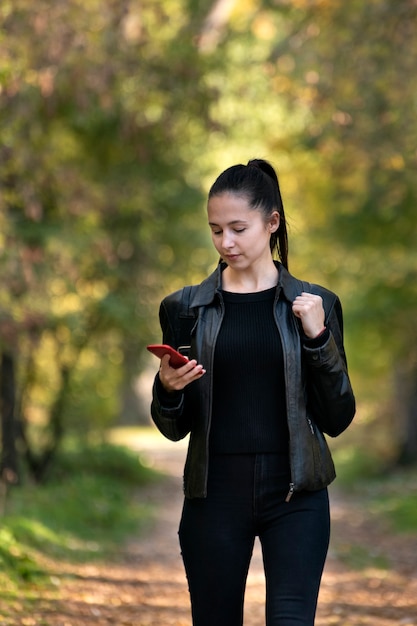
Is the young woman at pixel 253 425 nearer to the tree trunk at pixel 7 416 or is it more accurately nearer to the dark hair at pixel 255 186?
the dark hair at pixel 255 186

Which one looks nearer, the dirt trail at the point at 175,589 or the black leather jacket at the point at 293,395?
the black leather jacket at the point at 293,395

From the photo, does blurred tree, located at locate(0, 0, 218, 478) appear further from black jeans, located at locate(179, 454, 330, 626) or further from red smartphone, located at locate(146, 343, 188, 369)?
black jeans, located at locate(179, 454, 330, 626)

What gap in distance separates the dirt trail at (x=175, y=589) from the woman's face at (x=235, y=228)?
3.23m

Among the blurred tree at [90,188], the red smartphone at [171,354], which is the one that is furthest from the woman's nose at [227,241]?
the blurred tree at [90,188]

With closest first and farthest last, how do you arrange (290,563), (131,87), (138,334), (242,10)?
1. (290,563)
2. (131,87)
3. (138,334)
4. (242,10)

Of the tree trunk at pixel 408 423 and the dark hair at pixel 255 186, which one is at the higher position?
the tree trunk at pixel 408 423

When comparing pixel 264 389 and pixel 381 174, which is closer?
pixel 264 389

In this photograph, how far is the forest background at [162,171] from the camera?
9.88 m

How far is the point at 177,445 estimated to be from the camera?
25797mm

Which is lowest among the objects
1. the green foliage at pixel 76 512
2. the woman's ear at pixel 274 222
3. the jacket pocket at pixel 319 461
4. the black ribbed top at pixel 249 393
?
the jacket pocket at pixel 319 461

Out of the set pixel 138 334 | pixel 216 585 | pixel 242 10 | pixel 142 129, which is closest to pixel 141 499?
pixel 138 334

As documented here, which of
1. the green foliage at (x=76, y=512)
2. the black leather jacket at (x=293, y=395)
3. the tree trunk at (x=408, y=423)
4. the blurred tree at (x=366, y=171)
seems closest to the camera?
the black leather jacket at (x=293, y=395)

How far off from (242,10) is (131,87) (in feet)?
33.1

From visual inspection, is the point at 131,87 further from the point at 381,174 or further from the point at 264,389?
the point at 264,389
